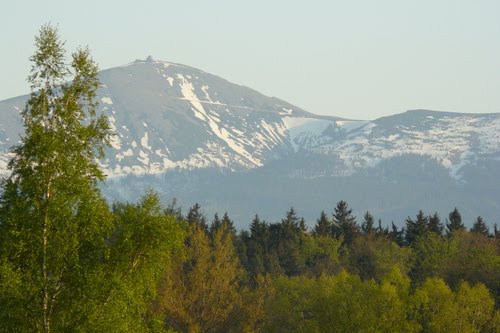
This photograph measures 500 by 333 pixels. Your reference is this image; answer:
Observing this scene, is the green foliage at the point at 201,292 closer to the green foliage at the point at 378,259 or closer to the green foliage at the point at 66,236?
the green foliage at the point at 66,236

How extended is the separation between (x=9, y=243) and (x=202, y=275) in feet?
158

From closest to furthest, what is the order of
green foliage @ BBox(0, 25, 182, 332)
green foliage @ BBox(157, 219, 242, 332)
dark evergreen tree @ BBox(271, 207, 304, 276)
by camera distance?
green foliage @ BBox(0, 25, 182, 332) → green foliage @ BBox(157, 219, 242, 332) → dark evergreen tree @ BBox(271, 207, 304, 276)

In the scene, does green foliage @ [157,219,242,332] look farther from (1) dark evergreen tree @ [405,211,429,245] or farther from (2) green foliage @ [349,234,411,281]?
(1) dark evergreen tree @ [405,211,429,245]

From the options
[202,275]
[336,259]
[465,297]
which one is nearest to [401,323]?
[465,297]

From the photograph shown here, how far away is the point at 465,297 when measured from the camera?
10075 cm

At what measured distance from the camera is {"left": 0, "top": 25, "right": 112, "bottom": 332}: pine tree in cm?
3519

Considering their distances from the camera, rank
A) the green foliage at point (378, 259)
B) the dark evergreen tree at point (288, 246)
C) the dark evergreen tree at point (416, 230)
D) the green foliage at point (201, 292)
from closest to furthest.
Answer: the green foliage at point (201, 292), the green foliage at point (378, 259), the dark evergreen tree at point (288, 246), the dark evergreen tree at point (416, 230)

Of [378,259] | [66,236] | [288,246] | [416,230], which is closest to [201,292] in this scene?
[66,236]

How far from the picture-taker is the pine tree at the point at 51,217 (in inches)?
1385

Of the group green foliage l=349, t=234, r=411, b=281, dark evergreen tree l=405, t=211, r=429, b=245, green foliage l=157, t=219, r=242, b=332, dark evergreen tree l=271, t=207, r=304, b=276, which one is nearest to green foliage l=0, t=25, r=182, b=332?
green foliage l=157, t=219, r=242, b=332

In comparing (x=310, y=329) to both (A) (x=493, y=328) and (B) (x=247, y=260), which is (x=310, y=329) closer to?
(A) (x=493, y=328)

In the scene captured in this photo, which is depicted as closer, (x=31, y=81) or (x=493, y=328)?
(x=31, y=81)

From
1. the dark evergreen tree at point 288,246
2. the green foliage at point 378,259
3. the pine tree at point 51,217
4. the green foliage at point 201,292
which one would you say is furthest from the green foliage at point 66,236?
the dark evergreen tree at point 288,246

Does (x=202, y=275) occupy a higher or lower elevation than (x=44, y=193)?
lower
